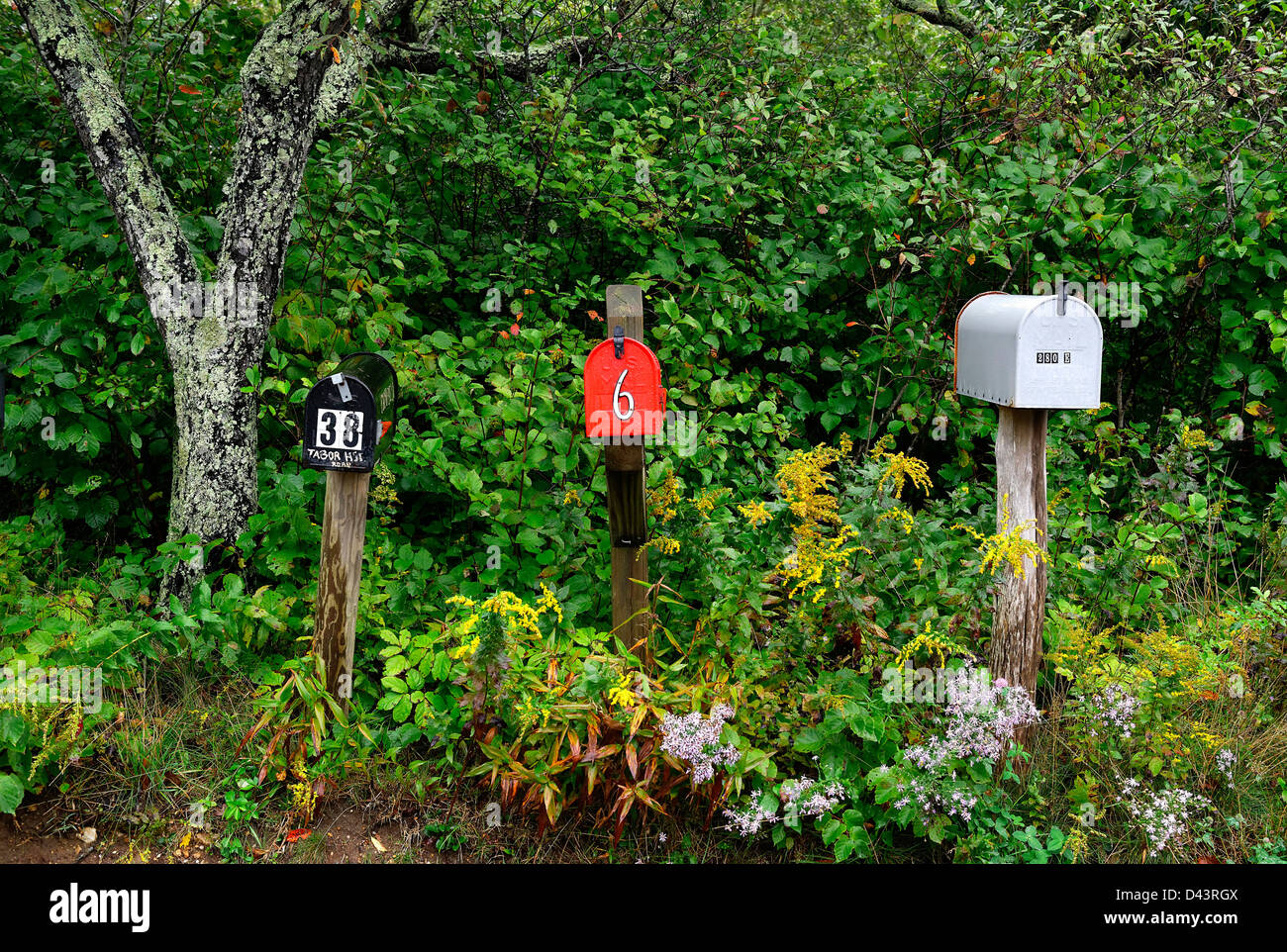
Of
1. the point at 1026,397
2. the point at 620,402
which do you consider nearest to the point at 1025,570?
the point at 1026,397

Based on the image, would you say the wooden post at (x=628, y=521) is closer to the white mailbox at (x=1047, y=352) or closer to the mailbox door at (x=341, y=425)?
the mailbox door at (x=341, y=425)

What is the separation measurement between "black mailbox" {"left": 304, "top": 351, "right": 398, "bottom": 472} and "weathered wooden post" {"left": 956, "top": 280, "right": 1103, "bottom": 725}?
190 centimetres

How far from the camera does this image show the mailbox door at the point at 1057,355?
112 inches

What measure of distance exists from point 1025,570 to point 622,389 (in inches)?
54.1

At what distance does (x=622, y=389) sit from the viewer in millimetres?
2857

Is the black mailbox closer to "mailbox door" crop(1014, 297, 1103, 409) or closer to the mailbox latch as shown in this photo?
the mailbox latch

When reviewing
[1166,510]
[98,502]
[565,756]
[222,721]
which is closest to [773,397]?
[1166,510]

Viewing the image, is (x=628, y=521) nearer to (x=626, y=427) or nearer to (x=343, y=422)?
(x=626, y=427)

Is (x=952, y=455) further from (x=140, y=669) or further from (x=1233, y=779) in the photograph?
(x=140, y=669)

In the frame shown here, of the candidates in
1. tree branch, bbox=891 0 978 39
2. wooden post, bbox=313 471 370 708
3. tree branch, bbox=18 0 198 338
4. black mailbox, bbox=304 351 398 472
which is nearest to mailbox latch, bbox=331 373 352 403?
black mailbox, bbox=304 351 398 472

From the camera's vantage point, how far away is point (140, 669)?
316 centimetres

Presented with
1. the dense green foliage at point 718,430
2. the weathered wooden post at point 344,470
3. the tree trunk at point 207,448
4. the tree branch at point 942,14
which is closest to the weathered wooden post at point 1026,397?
the dense green foliage at point 718,430

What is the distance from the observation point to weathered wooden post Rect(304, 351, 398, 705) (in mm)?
2695

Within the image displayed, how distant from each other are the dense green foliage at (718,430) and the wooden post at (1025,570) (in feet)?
0.48
